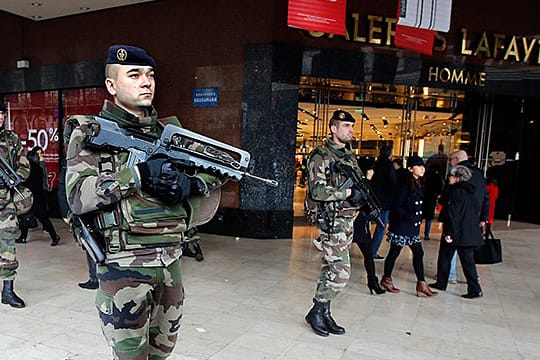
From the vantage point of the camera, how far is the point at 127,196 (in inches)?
65.4

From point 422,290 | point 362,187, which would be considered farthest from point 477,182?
point 362,187

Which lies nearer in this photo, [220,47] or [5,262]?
[5,262]

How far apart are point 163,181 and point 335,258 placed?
2.13 m

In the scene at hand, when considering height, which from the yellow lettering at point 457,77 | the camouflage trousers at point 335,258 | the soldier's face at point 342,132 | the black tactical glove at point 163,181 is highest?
Answer: the yellow lettering at point 457,77

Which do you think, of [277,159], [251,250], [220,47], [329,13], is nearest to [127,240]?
[329,13]

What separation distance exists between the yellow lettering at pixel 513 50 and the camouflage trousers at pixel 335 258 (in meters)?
7.49

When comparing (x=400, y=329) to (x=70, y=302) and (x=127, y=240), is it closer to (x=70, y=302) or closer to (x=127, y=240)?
(x=127, y=240)

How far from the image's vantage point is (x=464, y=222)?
450 centimetres

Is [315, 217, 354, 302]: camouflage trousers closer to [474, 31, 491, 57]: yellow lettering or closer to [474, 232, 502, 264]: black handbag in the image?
[474, 232, 502, 264]: black handbag

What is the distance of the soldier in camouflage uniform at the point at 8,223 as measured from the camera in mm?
3770

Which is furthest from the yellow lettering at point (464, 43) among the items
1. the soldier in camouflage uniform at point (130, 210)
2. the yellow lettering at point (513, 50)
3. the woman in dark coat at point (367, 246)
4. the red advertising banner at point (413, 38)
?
the soldier in camouflage uniform at point (130, 210)

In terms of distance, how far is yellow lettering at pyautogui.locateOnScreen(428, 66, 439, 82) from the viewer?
802cm

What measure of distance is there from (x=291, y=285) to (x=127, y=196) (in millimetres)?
3397

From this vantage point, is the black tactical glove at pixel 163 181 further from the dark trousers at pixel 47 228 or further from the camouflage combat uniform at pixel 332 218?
the dark trousers at pixel 47 228
